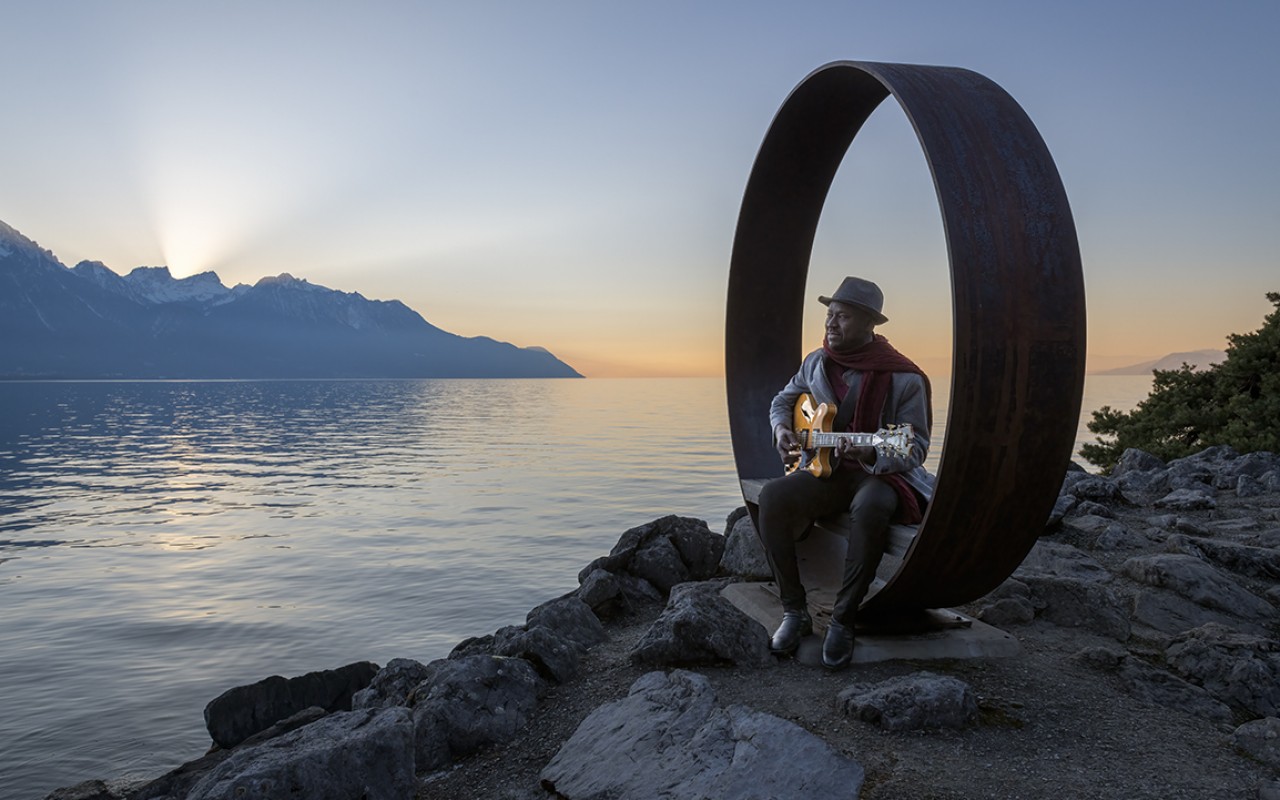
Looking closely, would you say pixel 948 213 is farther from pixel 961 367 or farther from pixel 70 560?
pixel 70 560

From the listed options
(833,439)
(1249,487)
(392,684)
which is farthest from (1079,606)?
(1249,487)

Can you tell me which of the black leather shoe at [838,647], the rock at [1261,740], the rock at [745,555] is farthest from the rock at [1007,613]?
the rock at [745,555]

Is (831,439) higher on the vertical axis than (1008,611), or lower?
higher

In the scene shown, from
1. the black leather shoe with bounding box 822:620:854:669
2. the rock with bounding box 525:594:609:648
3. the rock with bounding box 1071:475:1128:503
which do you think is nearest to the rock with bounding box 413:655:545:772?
the rock with bounding box 525:594:609:648

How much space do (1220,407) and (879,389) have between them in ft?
43.6

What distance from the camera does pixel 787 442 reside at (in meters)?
5.39

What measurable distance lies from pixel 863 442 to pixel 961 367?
79cm

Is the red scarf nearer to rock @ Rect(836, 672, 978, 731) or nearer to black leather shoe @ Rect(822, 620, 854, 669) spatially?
black leather shoe @ Rect(822, 620, 854, 669)

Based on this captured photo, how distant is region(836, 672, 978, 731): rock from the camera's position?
13.1 ft

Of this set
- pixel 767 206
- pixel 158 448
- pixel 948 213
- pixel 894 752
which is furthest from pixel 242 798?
pixel 158 448

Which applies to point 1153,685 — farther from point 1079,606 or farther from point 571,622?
point 571,622

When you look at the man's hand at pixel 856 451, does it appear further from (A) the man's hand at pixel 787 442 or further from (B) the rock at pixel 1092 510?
(B) the rock at pixel 1092 510

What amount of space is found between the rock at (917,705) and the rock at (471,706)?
172 cm

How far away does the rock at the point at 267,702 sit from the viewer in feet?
23.0
